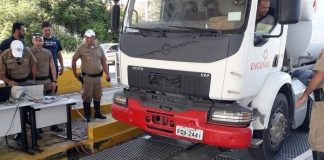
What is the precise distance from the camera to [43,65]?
5977mm

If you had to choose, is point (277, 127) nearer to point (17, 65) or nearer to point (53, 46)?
point (17, 65)

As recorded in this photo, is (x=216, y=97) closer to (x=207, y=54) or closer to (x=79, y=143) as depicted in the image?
(x=207, y=54)

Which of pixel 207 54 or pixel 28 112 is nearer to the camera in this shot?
pixel 207 54

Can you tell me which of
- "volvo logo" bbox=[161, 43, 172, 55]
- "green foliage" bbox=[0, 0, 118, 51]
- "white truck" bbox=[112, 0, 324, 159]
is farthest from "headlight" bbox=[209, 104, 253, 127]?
"green foliage" bbox=[0, 0, 118, 51]

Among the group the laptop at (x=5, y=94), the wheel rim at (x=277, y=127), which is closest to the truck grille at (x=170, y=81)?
the wheel rim at (x=277, y=127)

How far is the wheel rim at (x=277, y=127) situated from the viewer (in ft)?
15.2

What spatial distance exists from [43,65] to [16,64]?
53 centimetres

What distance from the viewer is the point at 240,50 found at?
12.9ft

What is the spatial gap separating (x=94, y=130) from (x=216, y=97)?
1998mm

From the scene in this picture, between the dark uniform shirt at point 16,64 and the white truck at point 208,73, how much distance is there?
5.20 feet

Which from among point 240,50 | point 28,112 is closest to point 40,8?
point 28,112

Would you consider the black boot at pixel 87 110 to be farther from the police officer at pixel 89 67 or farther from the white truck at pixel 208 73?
the white truck at pixel 208 73

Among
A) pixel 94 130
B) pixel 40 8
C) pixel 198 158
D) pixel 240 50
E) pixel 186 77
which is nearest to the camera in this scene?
pixel 240 50

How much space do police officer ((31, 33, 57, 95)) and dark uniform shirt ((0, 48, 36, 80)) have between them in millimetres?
210
